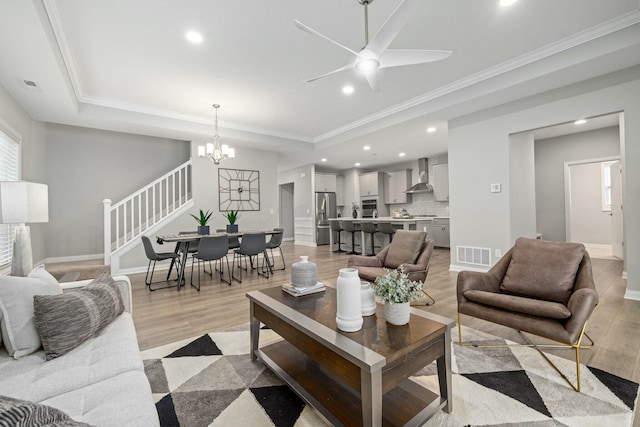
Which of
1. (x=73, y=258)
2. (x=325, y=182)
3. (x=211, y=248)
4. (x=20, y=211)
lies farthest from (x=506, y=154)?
(x=73, y=258)

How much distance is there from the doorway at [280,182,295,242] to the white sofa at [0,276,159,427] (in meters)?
9.15

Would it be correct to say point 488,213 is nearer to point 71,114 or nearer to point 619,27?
point 619,27

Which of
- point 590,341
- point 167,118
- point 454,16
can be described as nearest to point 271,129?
point 167,118

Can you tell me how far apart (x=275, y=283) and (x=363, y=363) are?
11.0 feet

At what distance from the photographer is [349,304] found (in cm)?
147

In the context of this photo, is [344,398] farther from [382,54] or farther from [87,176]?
[87,176]

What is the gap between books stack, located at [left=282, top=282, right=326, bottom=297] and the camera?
205 cm

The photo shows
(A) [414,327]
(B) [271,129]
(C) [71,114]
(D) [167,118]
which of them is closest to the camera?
(A) [414,327]

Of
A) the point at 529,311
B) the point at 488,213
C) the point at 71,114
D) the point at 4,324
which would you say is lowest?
the point at 529,311

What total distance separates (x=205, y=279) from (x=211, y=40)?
3.41 m

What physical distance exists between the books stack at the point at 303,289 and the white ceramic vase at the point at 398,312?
2.27ft

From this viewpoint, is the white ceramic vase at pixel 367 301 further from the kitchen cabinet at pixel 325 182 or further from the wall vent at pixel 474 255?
the kitchen cabinet at pixel 325 182

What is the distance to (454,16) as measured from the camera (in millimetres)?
2717

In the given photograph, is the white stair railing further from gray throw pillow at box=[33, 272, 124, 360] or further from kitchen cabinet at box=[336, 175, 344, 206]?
kitchen cabinet at box=[336, 175, 344, 206]
